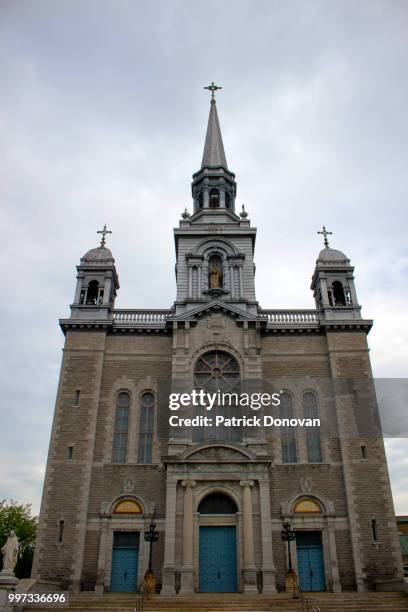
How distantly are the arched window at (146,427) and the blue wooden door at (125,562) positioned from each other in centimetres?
368

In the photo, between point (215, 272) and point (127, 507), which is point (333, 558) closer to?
point (127, 507)

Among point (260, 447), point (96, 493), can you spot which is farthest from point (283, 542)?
point (96, 493)

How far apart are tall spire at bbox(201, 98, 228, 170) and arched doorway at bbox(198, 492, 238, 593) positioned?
24.5m

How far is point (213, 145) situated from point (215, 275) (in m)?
14.0

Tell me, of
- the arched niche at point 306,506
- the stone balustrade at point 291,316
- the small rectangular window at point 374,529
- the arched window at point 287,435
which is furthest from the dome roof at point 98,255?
the small rectangular window at point 374,529

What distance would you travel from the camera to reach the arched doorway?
23.0 meters

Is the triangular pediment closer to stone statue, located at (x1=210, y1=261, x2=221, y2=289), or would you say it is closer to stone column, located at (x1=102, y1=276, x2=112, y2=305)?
stone statue, located at (x1=210, y1=261, x2=221, y2=289)

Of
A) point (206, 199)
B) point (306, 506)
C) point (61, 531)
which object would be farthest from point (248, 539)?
point (206, 199)

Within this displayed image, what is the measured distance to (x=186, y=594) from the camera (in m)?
21.4

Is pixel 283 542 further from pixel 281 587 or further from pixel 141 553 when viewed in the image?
pixel 141 553

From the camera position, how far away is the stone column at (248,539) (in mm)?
22094

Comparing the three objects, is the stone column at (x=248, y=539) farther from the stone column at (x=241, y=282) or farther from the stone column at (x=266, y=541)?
the stone column at (x=241, y=282)

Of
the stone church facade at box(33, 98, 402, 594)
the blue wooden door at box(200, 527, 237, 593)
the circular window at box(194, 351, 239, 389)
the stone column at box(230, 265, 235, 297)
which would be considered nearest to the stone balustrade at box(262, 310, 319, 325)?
the stone church facade at box(33, 98, 402, 594)

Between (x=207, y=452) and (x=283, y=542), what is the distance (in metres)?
5.40
